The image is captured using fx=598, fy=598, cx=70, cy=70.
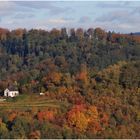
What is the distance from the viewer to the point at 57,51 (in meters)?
59.6

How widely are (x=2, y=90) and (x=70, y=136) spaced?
20.5 metres

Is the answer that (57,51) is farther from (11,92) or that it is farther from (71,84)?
(71,84)

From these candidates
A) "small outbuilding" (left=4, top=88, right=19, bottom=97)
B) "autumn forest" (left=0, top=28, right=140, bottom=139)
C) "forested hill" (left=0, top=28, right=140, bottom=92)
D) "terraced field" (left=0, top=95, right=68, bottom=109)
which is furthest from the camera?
"forested hill" (left=0, top=28, right=140, bottom=92)

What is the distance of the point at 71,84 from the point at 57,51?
60.1ft

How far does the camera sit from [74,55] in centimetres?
5662

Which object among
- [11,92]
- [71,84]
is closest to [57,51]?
[11,92]

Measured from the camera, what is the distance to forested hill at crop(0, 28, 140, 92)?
5053cm

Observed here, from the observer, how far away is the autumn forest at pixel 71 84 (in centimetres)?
2988

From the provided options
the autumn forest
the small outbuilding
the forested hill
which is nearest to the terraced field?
the autumn forest

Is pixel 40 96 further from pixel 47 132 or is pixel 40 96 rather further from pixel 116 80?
pixel 47 132

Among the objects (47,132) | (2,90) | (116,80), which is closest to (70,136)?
(47,132)

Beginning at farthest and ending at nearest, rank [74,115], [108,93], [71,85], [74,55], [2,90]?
[74,55]
[2,90]
[71,85]
[108,93]
[74,115]

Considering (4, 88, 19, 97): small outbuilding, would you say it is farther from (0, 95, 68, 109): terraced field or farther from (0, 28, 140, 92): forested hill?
(0, 95, 68, 109): terraced field

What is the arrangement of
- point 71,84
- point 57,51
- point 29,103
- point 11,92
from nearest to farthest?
point 29,103 → point 71,84 → point 11,92 → point 57,51
